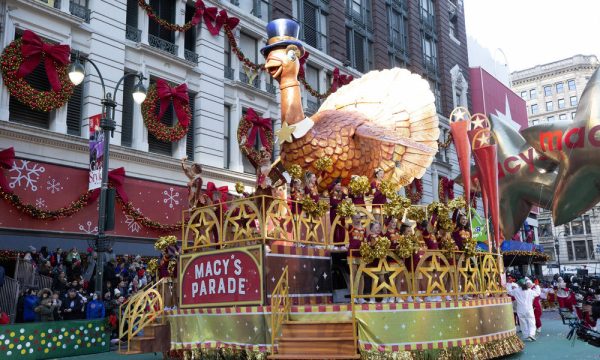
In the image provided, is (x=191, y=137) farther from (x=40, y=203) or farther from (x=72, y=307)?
(x=72, y=307)

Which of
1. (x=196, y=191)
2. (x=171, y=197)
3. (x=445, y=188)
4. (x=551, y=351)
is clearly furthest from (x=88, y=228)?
(x=445, y=188)

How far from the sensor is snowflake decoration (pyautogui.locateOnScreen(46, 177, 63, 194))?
18.8 m

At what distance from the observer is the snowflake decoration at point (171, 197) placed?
22639 millimetres

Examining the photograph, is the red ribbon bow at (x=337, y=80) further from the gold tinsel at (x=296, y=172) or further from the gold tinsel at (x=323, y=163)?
the gold tinsel at (x=296, y=172)

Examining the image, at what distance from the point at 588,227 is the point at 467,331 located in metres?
87.0

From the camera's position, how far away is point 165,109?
22984 millimetres

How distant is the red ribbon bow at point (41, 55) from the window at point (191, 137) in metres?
6.23

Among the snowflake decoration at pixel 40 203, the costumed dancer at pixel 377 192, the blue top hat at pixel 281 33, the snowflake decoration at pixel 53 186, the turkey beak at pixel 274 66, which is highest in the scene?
the blue top hat at pixel 281 33

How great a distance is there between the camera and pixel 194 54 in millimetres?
25109

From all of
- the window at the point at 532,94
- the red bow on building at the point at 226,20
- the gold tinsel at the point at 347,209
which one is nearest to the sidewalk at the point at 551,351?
the gold tinsel at the point at 347,209

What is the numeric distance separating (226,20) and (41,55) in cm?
962

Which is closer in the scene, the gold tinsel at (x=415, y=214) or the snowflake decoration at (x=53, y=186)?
the gold tinsel at (x=415, y=214)

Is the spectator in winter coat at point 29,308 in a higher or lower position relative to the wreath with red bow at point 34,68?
lower

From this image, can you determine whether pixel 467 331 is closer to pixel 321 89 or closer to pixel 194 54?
pixel 194 54
